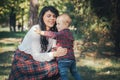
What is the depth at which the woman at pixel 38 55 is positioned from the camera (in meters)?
6.31

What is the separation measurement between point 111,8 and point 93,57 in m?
2.49

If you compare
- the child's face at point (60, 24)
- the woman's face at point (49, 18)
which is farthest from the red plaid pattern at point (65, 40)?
the woman's face at point (49, 18)

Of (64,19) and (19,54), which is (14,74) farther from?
(64,19)

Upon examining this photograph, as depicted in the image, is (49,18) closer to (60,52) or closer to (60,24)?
(60,24)

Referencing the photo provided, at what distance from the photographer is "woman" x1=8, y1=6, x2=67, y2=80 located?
6312mm

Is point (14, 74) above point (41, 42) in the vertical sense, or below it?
below

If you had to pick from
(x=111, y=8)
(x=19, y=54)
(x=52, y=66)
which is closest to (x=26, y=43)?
(x=19, y=54)

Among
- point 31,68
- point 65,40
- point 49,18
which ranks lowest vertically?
point 31,68

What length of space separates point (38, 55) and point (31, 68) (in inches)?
13.3

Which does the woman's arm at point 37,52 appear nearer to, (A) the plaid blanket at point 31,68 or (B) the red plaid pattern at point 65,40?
(A) the plaid blanket at point 31,68

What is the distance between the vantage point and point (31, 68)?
6.40 metres

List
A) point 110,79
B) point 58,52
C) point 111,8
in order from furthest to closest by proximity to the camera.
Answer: point 111,8 → point 110,79 → point 58,52

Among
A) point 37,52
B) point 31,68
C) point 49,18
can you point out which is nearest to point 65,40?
point 49,18

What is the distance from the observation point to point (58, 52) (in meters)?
6.38
